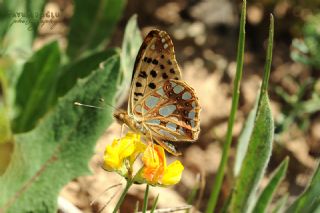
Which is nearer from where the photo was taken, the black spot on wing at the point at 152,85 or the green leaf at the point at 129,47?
the black spot on wing at the point at 152,85

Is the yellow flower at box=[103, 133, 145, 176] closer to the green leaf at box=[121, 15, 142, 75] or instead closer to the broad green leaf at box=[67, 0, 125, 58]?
the green leaf at box=[121, 15, 142, 75]

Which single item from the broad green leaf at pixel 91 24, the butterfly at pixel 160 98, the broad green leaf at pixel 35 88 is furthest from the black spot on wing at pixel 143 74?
the broad green leaf at pixel 91 24

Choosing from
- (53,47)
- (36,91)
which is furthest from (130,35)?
(36,91)

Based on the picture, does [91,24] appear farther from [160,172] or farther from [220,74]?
[160,172]

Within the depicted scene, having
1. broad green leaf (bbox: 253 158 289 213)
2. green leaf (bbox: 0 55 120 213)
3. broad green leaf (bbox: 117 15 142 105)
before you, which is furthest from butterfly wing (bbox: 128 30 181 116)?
broad green leaf (bbox: 117 15 142 105)

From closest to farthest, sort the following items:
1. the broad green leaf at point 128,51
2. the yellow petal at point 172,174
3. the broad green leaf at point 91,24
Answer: the yellow petal at point 172,174
the broad green leaf at point 128,51
the broad green leaf at point 91,24

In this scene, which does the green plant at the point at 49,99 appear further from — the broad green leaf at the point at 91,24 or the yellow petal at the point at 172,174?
the yellow petal at the point at 172,174

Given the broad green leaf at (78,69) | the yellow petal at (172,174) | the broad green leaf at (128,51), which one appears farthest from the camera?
the broad green leaf at (78,69)
